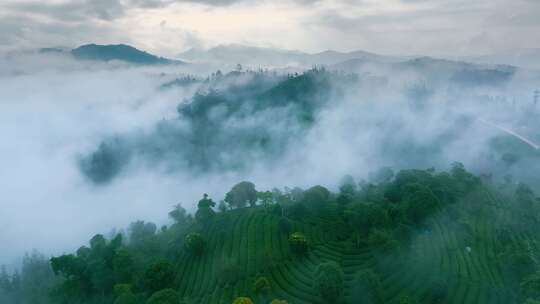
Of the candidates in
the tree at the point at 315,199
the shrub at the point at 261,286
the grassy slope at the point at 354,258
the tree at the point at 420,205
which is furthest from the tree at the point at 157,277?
the tree at the point at 420,205

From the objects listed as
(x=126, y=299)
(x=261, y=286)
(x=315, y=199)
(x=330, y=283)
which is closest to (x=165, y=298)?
(x=126, y=299)

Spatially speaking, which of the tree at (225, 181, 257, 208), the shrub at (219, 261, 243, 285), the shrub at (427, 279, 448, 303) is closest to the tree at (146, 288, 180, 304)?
the shrub at (219, 261, 243, 285)

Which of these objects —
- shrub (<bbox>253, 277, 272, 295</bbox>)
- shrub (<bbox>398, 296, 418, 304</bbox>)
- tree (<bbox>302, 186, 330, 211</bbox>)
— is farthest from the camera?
tree (<bbox>302, 186, 330, 211</bbox>)

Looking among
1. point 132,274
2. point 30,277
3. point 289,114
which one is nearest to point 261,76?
point 289,114

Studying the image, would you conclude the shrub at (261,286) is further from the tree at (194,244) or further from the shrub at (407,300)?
the tree at (194,244)

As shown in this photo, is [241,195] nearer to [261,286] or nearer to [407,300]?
[261,286]

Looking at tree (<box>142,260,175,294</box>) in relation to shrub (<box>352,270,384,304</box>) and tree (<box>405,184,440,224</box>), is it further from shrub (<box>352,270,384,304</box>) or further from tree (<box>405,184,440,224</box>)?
tree (<box>405,184,440,224</box>)
